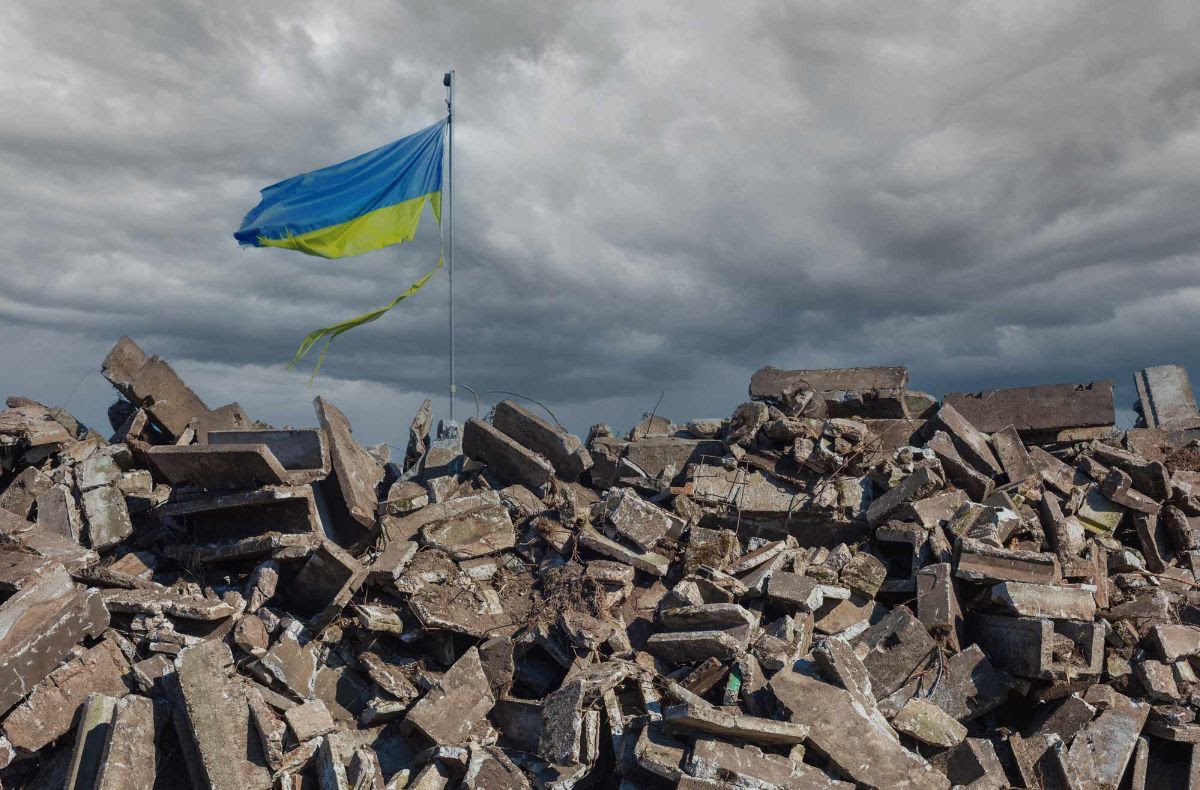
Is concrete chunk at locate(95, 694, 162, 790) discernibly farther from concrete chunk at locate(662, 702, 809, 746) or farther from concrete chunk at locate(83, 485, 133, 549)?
concrete chunk at locate(662, 702, 809, 746)

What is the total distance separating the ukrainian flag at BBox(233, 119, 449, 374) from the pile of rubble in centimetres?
301

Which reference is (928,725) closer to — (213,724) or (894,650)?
(894,650)

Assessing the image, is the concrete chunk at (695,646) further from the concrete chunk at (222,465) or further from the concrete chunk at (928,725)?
the concrete chunk at (222,465)

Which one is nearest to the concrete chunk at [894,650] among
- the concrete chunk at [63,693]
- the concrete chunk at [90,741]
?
the concrete chunk at [90,741]

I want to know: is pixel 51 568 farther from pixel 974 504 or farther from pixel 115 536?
pixel 974 504

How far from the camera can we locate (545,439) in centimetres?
1000

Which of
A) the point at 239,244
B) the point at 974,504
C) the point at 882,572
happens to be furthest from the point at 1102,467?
the point at 239,244

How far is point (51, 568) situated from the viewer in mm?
7469

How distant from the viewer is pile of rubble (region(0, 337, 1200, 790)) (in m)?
6.14

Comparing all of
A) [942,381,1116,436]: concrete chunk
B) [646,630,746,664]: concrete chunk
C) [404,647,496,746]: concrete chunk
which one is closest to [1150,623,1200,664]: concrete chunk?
[646,630,746,664]: concrete chunk

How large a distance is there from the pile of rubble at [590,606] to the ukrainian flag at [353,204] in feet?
10.1

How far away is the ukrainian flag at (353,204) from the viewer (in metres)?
Answer: 12.8

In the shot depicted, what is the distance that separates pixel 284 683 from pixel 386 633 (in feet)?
3.09

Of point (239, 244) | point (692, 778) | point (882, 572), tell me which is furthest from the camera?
point (239, 244)
